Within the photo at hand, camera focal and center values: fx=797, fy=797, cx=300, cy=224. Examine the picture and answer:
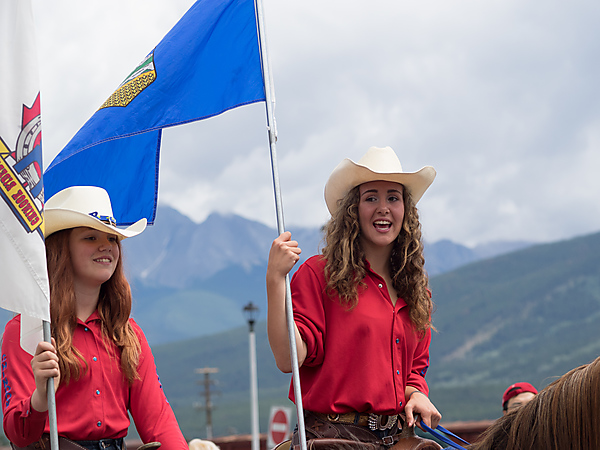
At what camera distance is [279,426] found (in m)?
19.5

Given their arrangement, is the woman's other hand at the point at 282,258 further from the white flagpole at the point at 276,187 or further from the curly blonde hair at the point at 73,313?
the curly blonde hair at the point at 73,313

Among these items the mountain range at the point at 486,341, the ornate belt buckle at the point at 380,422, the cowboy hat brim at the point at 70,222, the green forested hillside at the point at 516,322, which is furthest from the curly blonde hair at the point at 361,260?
the green forested hillside at the point at 516,322

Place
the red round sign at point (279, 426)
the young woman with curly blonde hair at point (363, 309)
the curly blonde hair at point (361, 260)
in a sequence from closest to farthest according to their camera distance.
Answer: the young woman with curly blonde hair at point (363, 309) < the curly blonde hair at point (361, 260) < the red round sign at point (279, 426)

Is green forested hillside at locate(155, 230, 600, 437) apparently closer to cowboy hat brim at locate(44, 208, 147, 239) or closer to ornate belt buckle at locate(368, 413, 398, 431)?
cowboy hat brim at locate(44, 208, 147, 239)

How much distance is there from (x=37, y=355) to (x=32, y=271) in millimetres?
342

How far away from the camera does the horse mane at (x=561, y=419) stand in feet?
7.38

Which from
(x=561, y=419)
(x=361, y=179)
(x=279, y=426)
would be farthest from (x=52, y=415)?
(x=279, y=426)

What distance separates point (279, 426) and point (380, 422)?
55.3 feet

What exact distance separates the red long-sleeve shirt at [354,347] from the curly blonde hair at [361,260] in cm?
5

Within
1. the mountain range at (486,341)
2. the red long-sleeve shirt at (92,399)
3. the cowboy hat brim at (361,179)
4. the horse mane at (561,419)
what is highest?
the mountain range at (486,341)

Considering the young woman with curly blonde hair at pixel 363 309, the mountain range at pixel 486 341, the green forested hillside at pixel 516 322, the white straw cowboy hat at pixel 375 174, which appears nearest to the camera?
the young woman with curly blonde hair at pixel 363 309

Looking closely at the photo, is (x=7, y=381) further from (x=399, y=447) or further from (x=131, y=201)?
(x=399, y=447)

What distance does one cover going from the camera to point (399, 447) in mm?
3193

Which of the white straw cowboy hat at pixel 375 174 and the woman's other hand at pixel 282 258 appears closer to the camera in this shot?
the woman's other hand at pixel 282 258
